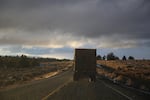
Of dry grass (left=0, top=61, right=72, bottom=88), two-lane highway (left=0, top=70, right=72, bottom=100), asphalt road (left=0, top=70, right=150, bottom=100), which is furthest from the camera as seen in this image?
dry grass (left=0, top=61, right=72, bottom=88)

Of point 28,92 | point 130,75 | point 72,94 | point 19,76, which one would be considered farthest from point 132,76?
point 72,94

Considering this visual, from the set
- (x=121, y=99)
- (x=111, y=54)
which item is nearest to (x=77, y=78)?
(x=121, y=99)

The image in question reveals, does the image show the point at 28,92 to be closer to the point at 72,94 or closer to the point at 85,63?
the point at 72,94

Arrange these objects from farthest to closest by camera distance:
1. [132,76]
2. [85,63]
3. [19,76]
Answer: [19,76] → [132,76] → [85,63]

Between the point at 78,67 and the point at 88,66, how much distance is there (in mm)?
1133

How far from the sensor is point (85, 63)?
3644 cm

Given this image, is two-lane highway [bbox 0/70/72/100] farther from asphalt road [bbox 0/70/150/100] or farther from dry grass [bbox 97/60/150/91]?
dry grass [bbox 97/60/150/91]

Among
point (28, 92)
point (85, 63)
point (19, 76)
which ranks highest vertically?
point (85, 63)

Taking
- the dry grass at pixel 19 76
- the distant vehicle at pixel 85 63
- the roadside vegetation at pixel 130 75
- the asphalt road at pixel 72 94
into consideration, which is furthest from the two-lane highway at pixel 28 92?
the roadside vegetation at pixel 130 75

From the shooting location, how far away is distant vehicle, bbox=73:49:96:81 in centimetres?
3622

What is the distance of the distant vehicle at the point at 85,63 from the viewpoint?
36.2 meters

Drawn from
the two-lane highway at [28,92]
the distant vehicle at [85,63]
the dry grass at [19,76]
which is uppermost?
the distant vehicle at [85,63]

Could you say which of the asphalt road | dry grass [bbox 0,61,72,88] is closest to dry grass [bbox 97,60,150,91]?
the asphalt road

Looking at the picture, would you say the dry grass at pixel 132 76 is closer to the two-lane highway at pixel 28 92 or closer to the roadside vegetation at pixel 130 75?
the roadside vegetation at pixel 130 75
